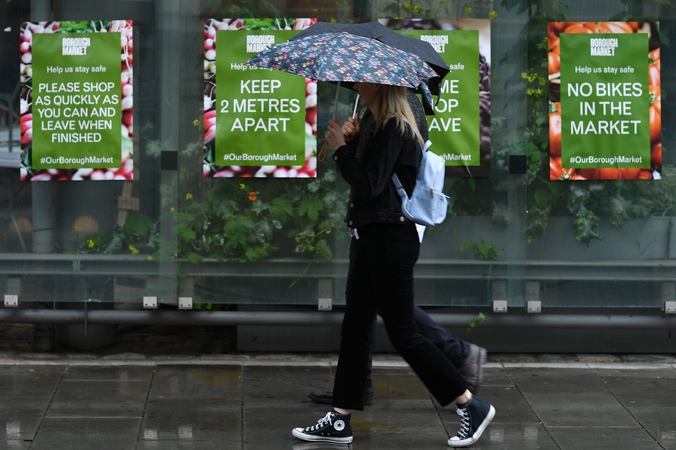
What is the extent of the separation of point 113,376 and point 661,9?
3.93m

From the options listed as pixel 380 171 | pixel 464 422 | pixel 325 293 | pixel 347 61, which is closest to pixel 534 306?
pixel 325 293

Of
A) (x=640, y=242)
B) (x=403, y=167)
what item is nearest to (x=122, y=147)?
(x=403, y=167)

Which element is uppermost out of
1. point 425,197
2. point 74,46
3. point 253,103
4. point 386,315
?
point 74,46

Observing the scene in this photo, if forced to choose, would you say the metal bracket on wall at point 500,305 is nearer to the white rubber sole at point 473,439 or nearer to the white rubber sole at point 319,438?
the white rubber sole at point 473,439

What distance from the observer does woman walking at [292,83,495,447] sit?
15.0ft

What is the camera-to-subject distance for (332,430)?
483 cm

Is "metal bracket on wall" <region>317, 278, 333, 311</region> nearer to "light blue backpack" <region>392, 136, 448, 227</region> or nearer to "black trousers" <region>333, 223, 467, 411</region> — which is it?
"black trousers" <region>333, 223, 467, 411</region>

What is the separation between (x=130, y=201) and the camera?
6.37 meters

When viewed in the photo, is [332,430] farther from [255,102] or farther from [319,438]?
[255,102]

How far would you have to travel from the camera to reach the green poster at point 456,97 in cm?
621

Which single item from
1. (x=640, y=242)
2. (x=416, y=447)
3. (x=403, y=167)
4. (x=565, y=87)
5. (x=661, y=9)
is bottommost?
(x=416, y=447)

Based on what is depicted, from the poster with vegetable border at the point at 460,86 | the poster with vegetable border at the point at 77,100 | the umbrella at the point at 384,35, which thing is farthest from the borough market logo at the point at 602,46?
the poster with vegetable border at the point at 77,100

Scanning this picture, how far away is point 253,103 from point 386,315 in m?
2.01

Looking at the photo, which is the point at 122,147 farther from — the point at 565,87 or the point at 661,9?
Result: the point at 661,9
